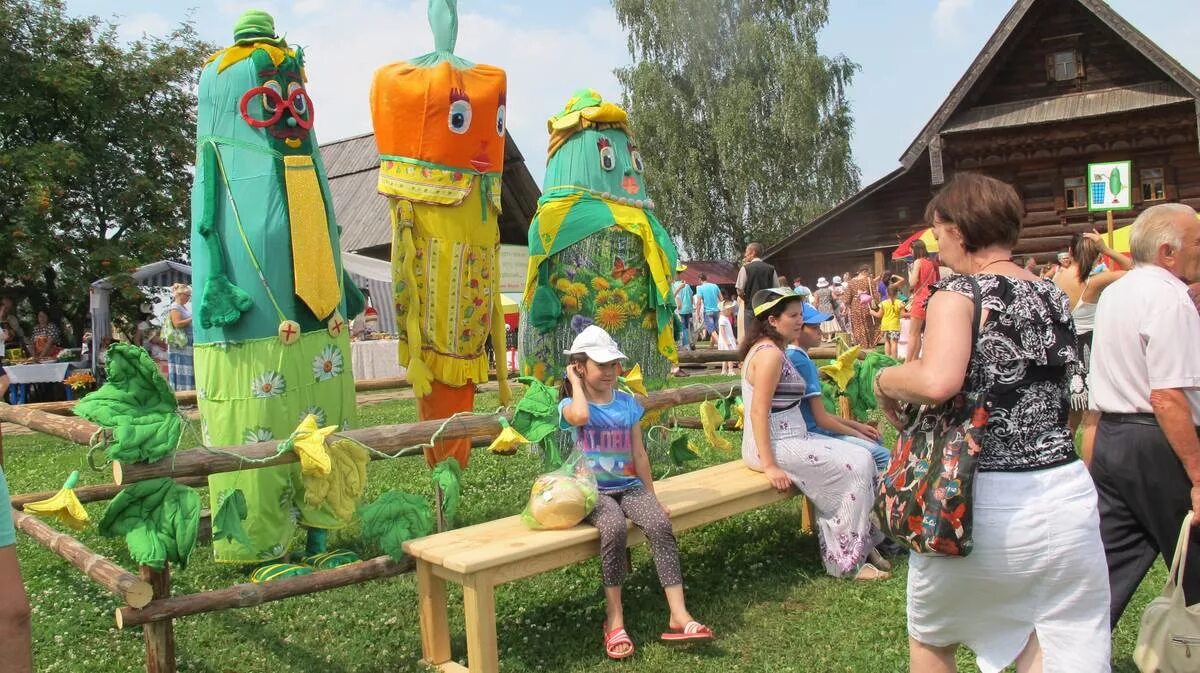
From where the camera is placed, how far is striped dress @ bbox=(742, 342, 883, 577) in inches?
171

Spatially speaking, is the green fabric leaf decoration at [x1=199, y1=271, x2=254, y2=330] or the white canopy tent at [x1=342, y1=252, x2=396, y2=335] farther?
the white canopy tent at [x1=342, y1=252, x2=396, y2=335]

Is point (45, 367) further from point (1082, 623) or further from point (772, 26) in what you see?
point (772, 26)

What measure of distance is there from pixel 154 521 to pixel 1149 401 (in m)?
3.20

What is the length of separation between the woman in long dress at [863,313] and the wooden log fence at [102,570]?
13516mm

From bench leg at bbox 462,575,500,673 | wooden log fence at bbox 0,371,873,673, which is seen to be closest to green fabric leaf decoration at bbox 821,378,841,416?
wooden log fence at bbox 0,371,873,673

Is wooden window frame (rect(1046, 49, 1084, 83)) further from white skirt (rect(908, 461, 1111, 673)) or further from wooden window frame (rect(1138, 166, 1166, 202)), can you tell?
white skirt (rect(908, 461, 1111, 673))

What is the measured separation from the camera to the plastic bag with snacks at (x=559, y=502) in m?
3.57

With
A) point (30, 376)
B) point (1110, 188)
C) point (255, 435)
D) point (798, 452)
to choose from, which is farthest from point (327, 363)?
point (30, 376)

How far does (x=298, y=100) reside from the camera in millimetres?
4160

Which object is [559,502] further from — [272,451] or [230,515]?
[230,515]

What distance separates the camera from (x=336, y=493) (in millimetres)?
3535

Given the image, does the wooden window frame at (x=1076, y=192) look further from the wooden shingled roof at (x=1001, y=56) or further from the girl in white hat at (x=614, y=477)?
the girl in white hat at (x=614, y=477)

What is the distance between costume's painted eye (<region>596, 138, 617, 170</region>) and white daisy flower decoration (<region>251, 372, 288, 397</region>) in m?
2.28

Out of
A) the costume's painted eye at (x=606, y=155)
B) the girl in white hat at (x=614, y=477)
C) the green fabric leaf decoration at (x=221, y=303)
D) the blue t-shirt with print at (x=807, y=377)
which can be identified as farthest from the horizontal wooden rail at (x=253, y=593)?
the costume's painted eye at (x=606, y=155)
